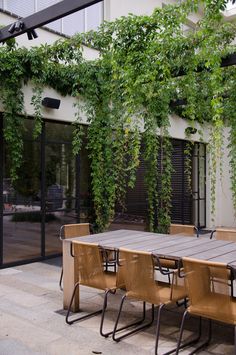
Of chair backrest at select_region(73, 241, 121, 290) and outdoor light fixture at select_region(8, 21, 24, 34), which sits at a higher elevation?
outdoor light fixture at select_region(8, 21, 24, 34)

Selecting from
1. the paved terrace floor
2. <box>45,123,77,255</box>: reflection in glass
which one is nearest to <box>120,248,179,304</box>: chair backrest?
the paved terrace floor

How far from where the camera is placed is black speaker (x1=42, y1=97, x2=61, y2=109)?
6211 millimetres

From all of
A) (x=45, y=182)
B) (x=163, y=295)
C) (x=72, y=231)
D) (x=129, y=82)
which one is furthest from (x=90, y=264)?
(x=45, y=182)

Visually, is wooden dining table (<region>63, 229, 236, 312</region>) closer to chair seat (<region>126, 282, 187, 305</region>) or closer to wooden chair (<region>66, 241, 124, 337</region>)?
wooden chair (<region>66, 241, 124, 337</region>)

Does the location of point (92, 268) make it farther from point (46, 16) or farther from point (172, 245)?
point (46, 16)

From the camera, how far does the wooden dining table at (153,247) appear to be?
3.24 meters

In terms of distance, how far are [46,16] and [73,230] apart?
2561 mm

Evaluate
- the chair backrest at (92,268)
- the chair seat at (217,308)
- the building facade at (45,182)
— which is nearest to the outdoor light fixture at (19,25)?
the building facade at (45,182)

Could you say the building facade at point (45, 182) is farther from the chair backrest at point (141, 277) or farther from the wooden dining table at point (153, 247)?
the chair backrest at point (141, 277)

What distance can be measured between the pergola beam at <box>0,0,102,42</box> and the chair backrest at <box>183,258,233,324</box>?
96.1 inches

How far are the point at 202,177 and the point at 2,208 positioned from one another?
17.1ft

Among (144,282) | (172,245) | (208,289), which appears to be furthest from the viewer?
(172,245)

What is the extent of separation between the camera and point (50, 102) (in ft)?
20.5

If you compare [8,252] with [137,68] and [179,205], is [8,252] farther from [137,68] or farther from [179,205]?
[179,205]
